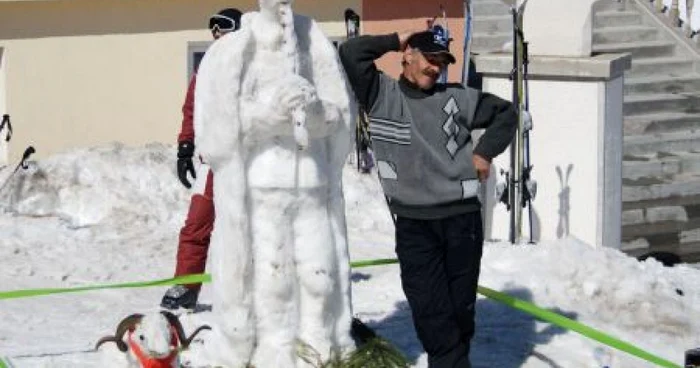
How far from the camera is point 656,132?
51.4 feet

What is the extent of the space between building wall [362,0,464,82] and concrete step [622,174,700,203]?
6.79 ft

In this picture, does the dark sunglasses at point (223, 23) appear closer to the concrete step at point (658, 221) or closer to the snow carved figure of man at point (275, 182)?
the snow carved figure of man at point (275, 182)

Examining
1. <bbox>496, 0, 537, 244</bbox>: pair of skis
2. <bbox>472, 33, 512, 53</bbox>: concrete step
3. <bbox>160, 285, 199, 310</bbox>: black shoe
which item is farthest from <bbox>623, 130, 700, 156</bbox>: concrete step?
<bbox>160, 285, 199, 310</bbox>: black shoe

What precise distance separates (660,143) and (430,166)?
25.4 feet

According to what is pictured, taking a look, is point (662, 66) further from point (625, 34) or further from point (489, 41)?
point (489, 41)

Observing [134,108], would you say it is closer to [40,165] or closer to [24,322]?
[40,165]

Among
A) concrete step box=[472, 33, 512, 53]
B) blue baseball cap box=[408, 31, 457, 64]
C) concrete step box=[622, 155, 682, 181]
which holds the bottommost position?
concrete step box=[622, 155, 682, 181]

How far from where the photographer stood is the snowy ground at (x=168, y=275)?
9.12 m

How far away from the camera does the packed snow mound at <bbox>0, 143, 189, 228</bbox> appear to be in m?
13.3

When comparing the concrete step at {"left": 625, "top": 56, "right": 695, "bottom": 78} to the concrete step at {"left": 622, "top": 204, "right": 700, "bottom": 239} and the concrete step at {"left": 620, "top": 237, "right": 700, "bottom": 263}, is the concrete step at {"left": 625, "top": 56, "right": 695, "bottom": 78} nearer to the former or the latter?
the concrete step at {"left": 622, "top": 204, "right": 700, "bottom": 239}

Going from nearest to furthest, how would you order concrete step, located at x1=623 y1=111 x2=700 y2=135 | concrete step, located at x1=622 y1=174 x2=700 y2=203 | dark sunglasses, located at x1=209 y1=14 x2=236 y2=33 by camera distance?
1. dark sunglasses, located at x1=209 y1=14 x2=236 y2=33
2. concrete step, located at x1=622 y1=174 x2=700 y2=203
3. concrete step, located at x1=623 y1=111 x2=700 y2=135

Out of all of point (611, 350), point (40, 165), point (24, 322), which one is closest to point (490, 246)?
point (611, 350)

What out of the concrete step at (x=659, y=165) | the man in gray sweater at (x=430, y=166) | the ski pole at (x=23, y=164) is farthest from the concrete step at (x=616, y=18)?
the man in gray sweater at (x=430, y=166)

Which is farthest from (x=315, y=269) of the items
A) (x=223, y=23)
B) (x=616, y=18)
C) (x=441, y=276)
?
(x=616, y=18)
